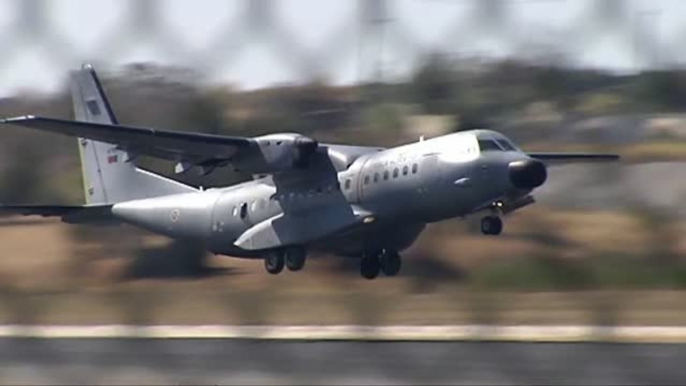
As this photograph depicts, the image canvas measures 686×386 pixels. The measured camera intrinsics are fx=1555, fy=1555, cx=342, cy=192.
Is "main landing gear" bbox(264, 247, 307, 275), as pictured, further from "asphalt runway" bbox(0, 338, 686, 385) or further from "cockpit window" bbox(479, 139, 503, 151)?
"asphalt runway" bbox(0, 338, 686, 385)

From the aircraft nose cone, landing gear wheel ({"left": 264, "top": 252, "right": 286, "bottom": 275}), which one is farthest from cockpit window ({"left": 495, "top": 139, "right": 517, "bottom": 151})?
landing gear wheel ({"left": 264, "top": 252, "right": 286, "bottom": 275})

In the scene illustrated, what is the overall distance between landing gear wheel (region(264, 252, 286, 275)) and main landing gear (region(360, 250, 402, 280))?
156 cm

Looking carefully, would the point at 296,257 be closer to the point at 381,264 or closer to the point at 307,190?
the point at 307,190

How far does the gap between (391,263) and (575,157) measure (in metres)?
5.09

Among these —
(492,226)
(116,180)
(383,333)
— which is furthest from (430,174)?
(383,333)

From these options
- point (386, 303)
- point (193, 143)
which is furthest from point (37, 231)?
point (193, 143)

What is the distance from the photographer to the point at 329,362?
10.4 meters

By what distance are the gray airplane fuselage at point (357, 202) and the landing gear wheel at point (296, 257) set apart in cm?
14

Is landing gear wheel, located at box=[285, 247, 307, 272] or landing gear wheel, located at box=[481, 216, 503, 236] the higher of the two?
landing gear wheel, located at box=[481, 216, 503, 236]

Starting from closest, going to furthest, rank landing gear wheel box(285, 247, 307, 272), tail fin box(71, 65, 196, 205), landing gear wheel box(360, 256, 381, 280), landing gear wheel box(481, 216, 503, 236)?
landing gear wheel box(481, 216, 503, 236)
landing gear wheel box(360, 256, 381, 280)
landing gear wheel box(285, 247, 307, 272)
tail fin box(71, 65, 196, 205)

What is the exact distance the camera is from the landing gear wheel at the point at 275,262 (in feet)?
82.0

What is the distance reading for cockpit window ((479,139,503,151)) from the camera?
23938 mm

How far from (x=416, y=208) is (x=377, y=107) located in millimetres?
15089

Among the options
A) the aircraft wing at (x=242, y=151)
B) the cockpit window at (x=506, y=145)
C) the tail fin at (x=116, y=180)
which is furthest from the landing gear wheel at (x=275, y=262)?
the cockpit window at (x=506, y=145)
